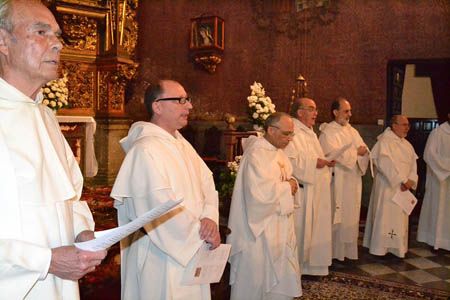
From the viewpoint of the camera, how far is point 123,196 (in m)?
2.78

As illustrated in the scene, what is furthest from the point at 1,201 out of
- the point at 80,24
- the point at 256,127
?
the point at 80,24

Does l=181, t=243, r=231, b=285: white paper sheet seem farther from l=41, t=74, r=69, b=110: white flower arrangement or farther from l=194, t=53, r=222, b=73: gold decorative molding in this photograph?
l=194, t=53, r=222, b=73: gold decorative molding

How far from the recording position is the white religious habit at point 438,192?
6859mm

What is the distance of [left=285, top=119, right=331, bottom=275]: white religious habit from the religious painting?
17.9 ft

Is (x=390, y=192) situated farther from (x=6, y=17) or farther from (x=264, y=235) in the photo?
(x=6, y=17)

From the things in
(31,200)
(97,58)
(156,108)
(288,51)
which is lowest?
(31,200)

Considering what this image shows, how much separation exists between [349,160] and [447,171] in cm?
191

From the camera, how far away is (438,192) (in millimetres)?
7098

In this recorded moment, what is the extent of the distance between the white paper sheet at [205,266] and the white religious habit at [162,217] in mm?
46

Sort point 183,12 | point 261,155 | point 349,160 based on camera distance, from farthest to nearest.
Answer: point 183,12 < point 349,160 < point 261,155

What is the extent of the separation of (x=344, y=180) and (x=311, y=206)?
4.19ft

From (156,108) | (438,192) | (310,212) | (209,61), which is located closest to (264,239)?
(310,212)

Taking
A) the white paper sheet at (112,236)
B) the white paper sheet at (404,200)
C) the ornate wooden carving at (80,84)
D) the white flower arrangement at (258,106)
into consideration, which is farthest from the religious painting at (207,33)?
the white paper sheet at (112,236)

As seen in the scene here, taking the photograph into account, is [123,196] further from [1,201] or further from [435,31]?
[435,31]
